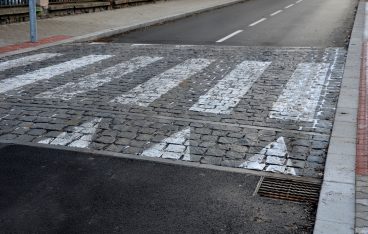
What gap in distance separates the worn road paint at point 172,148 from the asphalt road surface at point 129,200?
30cm

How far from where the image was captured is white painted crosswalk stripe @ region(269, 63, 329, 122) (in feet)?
23.3

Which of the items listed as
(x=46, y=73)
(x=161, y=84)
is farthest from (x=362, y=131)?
(x=46, y=73)

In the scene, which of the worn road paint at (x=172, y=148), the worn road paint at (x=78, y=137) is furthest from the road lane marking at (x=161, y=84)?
the worn road paint at (x=172, y=148)

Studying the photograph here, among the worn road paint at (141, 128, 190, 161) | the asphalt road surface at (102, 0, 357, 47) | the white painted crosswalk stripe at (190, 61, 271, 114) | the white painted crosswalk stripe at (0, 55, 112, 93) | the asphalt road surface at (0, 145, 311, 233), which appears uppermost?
the asphalt road surface at (102, 0, 357, 47)

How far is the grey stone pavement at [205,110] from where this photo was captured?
17.7 feet

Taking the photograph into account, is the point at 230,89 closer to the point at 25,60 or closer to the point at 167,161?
the point at 167,161

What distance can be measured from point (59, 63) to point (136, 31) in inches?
259

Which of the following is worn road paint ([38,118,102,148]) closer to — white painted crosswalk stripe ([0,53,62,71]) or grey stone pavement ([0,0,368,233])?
grey stone pavement ([0,0,368,233])

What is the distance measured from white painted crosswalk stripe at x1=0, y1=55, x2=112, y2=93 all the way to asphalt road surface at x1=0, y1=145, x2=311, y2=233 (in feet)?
12.5

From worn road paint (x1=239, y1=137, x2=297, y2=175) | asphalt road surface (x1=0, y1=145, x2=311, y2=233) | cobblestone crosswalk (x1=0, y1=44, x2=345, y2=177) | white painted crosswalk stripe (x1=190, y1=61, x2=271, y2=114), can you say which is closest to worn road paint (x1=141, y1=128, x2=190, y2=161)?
cobblestone crosswalk (x1=0, y1=44, x2=345, y2=177)

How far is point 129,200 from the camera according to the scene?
4457mm

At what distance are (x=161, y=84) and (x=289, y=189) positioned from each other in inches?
181

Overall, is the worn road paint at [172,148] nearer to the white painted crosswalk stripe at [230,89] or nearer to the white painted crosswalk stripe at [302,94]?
the white painted crosswalk stripe at [230,89]

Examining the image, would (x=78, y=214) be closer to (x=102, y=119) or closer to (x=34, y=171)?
(x=34, y=171)
